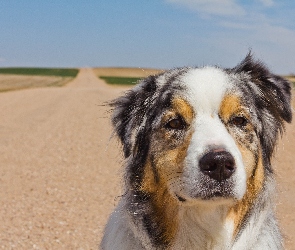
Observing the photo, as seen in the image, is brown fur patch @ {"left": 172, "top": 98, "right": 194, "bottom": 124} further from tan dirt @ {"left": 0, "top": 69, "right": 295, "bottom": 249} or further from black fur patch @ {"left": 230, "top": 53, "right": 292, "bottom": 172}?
tan dirt @ {"left": 0, "top": 69, "right": 295, "bottom": 249}

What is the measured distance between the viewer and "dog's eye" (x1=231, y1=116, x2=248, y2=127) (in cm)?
488

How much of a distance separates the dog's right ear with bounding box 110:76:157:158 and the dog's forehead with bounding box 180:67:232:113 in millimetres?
370

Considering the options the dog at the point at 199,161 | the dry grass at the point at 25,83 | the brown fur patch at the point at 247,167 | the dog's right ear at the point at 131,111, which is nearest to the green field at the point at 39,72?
the dry grass at the point at 25,83

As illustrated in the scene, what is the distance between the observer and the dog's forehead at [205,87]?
192 inches

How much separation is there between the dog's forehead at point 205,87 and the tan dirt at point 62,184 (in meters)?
1.01

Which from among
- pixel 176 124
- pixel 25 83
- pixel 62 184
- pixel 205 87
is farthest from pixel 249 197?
pixel 25 83

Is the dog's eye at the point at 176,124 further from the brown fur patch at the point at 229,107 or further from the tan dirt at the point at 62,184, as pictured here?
the tan dirt at the point at 62,184

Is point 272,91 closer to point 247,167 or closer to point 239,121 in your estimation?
point 239,121

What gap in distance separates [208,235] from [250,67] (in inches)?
65.8

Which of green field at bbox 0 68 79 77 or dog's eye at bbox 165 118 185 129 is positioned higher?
dog's eye at bbox 165 118 185 129

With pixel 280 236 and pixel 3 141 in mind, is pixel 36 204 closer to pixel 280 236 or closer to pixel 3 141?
pixel 280 236

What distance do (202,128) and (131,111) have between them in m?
0.89

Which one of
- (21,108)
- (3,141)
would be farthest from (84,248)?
(21,108)

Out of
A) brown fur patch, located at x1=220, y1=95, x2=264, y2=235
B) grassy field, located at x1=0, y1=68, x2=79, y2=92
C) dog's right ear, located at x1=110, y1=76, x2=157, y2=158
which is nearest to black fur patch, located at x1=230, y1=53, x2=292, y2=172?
brown fur patch, located at x1=220, y1=95, x2=264, y2=235
